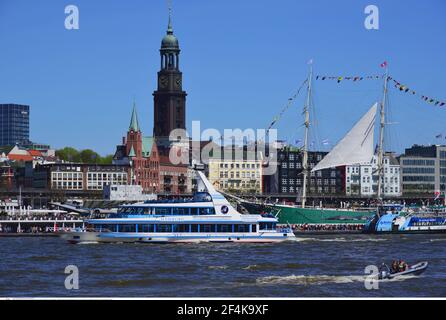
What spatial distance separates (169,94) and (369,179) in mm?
34755

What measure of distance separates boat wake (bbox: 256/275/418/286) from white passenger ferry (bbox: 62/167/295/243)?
979 inches

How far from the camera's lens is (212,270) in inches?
1506

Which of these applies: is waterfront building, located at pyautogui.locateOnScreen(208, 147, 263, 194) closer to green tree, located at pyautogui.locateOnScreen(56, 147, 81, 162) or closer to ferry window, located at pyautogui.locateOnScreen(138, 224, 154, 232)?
green tree, located at pyautogui.locateOnScreen(56, 147, 81, 162)

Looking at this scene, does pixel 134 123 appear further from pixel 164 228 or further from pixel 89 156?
pixel 164 228

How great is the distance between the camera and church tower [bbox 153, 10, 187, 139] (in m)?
151

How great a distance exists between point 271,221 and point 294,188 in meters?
79.7

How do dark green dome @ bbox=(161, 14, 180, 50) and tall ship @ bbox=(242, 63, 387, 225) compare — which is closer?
tall ship @ bbox=(242, 63, 387, 225)

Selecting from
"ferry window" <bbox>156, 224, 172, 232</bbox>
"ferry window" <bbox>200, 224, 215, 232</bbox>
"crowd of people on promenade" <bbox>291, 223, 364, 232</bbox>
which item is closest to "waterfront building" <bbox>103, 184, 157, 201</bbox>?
"crowd of people on promenade" <bbox>291, 223, 364, 232</bbox>

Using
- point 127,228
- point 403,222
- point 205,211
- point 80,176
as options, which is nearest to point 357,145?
point 403,222

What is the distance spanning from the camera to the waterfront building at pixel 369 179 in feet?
466

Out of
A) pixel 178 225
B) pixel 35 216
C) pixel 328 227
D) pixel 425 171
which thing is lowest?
pixel 328 227
